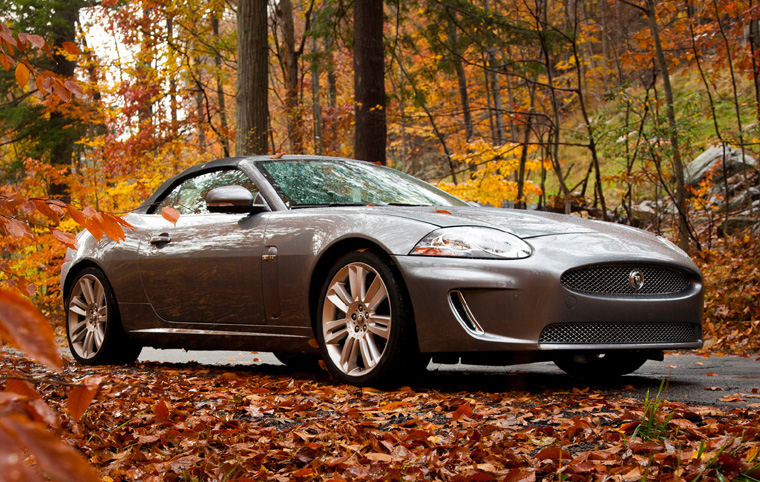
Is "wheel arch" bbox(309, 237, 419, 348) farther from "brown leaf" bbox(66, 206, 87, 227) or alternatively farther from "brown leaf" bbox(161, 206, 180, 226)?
"brown leaf" bbox(66, 206, 87, 227)

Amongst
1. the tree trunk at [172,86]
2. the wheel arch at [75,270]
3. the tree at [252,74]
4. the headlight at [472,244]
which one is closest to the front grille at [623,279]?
the headlight at [472,244]

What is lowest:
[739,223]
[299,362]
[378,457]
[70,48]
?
[299,362]

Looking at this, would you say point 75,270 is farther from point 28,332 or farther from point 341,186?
point 28,332

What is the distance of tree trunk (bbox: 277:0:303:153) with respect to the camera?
683 inches

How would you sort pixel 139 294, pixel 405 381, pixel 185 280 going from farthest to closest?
pixel 139 294 < pixel 185 280 < pixel 405 381

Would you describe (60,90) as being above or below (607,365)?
above

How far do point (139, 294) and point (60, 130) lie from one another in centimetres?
1596

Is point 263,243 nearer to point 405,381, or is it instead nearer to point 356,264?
point 356,264

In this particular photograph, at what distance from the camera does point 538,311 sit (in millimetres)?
4172

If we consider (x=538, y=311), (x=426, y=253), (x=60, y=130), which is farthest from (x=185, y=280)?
(x=60, y=130)

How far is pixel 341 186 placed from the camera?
5.64m

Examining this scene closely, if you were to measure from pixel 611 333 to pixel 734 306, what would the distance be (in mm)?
4715

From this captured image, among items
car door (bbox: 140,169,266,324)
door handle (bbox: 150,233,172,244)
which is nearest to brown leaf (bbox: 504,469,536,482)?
car door (bbox: 140,169,266,324)

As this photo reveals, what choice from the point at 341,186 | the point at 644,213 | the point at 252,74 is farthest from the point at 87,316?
the point at 644,213
